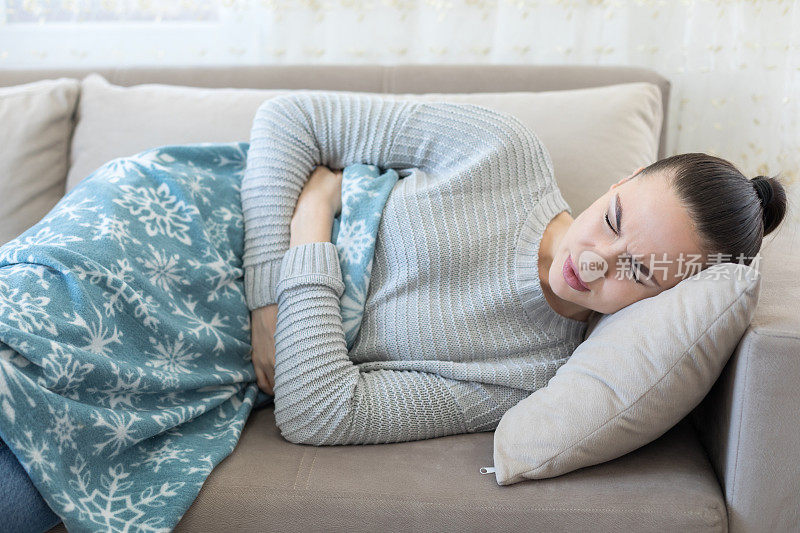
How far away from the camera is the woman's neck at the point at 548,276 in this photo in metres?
1.14

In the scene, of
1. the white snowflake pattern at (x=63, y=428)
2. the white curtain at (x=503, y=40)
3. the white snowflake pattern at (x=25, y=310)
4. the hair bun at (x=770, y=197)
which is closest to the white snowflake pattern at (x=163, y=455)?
the white snowflake pattern at (x=63, y=428)

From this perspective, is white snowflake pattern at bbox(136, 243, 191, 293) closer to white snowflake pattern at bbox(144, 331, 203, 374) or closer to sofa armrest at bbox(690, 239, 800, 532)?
white snowflake pattern at bbox(144, 331, 203, 374)

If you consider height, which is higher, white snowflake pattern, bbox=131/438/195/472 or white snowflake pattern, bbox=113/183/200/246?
white snowflake pattern, bbox=113/183/200/246

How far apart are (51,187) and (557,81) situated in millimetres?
1163

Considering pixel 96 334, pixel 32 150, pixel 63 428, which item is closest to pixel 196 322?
pixel 96 334

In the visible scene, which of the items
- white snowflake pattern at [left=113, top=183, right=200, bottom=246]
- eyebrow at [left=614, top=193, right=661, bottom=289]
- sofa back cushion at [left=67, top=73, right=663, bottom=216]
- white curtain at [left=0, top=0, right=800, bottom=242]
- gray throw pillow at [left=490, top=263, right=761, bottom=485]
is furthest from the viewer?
white curtain at [left=0, top=0, right=800, bottom=242]

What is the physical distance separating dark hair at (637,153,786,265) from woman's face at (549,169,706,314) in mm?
16

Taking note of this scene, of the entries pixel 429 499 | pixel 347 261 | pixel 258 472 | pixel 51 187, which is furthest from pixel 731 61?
pixel 51 187

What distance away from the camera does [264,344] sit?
1156mm

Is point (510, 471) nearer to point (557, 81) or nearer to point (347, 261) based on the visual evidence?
point (347, 261)

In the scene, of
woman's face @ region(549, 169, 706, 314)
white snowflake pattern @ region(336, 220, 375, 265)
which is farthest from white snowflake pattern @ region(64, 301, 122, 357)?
woman's face @ region(549, 169, 706, 314)

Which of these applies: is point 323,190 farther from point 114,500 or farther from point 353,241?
point 114,500

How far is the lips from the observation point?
1028 mm

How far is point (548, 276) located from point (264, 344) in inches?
19.5
